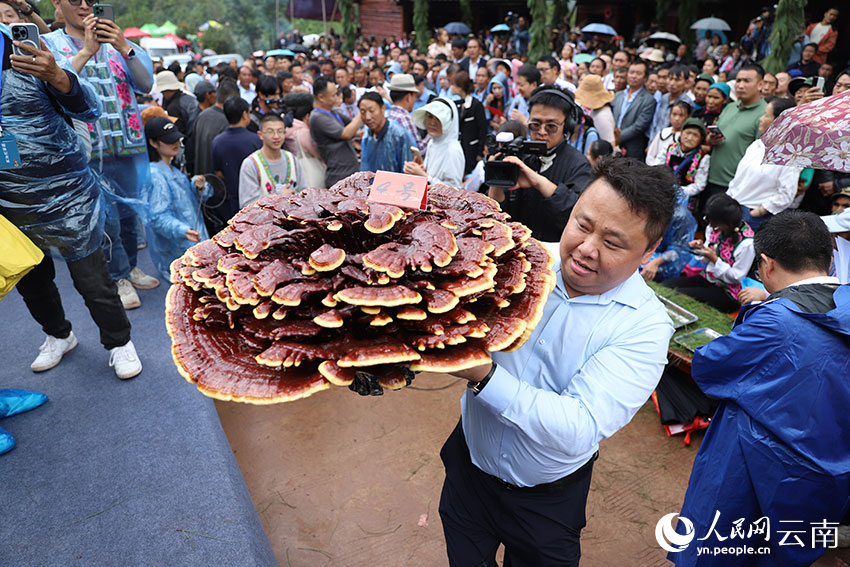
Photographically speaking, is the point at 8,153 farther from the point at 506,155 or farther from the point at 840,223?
the point at 840,223

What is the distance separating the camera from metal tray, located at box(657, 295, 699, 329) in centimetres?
396

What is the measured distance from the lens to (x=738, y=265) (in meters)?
4.28

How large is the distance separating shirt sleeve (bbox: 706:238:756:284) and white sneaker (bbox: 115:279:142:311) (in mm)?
5404

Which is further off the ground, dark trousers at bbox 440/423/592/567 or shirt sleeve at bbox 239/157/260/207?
shirt sleeve at bbox 239/157/260/207

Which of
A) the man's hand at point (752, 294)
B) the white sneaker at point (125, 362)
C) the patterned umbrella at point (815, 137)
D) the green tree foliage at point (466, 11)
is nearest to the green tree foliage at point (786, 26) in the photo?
the man's hand at point (752, 294)

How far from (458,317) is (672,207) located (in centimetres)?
85

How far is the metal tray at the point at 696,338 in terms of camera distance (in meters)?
3.74

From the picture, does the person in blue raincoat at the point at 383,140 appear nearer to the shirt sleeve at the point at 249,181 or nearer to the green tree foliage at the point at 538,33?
the shirt sleeve at the point at 249,181

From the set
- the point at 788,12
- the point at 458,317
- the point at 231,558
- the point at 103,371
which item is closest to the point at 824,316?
the point at 458,317

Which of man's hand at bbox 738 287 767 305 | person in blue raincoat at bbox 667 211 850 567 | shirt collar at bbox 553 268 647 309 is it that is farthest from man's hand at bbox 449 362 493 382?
man's hand at bbox 738 287 767 305

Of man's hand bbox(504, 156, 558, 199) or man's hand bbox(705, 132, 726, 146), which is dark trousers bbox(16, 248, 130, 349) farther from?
man's hand bbox(705, 132, 726, 146)

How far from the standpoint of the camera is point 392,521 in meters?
2.92

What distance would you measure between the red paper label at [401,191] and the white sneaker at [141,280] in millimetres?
4281

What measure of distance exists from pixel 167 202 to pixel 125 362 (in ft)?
4.80
